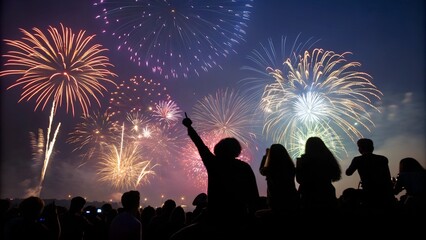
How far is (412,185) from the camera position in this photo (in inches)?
253

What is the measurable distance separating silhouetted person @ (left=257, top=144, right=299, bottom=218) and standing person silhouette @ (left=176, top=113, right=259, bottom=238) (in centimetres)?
71

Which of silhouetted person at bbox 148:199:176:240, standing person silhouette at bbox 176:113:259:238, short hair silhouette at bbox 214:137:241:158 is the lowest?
silhouetted person at bbox 148:199:176:240

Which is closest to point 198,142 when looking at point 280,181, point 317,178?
point 280,181

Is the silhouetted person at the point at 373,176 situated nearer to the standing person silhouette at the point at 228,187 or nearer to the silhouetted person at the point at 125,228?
the standing person silhouette at the point at 228,187

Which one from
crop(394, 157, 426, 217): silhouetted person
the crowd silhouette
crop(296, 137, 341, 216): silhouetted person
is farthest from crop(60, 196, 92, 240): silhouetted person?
crop(394, 157, 426, 217): silhouetted person

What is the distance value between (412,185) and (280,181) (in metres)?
3.51

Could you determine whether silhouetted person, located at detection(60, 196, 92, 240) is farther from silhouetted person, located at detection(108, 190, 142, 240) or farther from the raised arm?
the raised arm

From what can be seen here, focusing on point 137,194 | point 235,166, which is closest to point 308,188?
point 235,166

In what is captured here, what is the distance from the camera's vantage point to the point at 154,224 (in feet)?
27.2

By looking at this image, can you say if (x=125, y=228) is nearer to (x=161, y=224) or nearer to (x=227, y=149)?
(x=161, y=224)

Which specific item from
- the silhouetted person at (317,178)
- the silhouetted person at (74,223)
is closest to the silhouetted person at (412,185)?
the silhouetted person at (317,178)

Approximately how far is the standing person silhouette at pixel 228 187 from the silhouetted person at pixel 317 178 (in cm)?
114

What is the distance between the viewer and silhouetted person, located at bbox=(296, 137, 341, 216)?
191 inches

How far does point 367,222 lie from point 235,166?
98.8 inches
